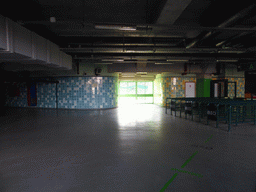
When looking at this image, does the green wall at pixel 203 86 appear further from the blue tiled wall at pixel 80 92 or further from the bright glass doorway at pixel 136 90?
Result: the blue tiled wall at pixel 80 92

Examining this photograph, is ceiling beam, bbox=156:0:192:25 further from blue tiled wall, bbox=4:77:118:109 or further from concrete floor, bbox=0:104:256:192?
blue tiled wall, bbox=4:77:118:109

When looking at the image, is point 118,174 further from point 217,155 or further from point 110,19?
point 110,19

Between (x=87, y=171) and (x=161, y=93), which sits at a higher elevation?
(x=161, y=93)

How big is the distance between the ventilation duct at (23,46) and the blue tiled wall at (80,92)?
14.4ft

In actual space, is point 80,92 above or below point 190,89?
below

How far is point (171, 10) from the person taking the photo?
12.8 ft

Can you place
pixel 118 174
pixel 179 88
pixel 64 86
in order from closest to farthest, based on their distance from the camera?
1. pixel 118 174
2. pixel 64 86
3. pixel 179 88

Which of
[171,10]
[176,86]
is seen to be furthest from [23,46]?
[176,86]

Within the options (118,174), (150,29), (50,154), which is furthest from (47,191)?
(150,29)

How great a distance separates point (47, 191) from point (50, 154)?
1.34 metres

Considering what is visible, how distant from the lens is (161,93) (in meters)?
14.0

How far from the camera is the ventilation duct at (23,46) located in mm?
3885

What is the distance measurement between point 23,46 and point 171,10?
4.32 m

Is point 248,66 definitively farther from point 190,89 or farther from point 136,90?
point 136,90
